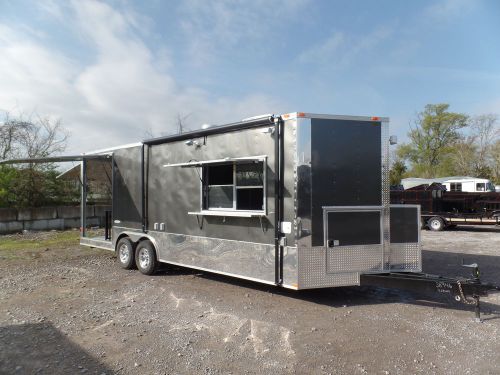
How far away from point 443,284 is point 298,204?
2135 millimetres

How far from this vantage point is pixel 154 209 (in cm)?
766

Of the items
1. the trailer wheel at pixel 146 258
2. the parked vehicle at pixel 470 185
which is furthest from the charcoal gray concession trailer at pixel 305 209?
the parked vehicle at pixel 470 185

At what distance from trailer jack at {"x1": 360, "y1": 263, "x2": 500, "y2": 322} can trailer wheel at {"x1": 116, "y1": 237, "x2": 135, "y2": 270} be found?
483 centimetres

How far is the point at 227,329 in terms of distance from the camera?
475 centimetres

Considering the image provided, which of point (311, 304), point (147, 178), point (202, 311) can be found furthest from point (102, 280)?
point (311, 304)

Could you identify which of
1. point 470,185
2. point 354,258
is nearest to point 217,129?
point 354,258

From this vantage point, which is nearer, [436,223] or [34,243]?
[34,243]

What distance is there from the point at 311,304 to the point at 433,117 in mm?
47661

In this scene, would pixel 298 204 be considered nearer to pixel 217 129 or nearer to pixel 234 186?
pixel 234 186

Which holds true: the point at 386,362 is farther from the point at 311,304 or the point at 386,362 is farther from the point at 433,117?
the point at 433,117

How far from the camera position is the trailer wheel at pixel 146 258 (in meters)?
7.57

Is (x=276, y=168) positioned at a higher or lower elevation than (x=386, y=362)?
higher

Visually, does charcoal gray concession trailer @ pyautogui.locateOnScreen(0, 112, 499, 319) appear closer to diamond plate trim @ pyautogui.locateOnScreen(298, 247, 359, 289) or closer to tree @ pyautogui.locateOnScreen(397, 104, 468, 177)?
diamond plate trim @ pyautogui.locateOnScreen(298, 247, 359, 289)

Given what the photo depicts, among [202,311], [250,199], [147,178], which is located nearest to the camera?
[202,311]
